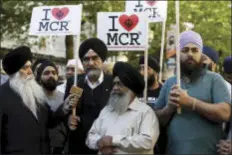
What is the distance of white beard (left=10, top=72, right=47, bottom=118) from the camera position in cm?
590

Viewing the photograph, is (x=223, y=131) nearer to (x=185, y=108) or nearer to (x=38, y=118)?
(x=185, y=108)

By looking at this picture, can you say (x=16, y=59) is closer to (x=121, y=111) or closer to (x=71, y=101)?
(x=71, y=101)

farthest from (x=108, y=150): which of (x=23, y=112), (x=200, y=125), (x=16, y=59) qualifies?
(x=16, y=59)

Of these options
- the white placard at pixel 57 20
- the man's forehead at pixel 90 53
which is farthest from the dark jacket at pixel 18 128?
the white placard at pixel 57 20

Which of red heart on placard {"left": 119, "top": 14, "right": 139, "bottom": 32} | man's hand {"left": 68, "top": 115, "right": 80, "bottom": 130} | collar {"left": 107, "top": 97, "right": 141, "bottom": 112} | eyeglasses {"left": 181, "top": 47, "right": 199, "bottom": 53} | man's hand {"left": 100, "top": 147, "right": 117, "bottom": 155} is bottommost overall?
man's hand {"left": 100, "top": 147, "right": 117, "bottom": 155}

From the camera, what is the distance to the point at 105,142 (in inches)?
193

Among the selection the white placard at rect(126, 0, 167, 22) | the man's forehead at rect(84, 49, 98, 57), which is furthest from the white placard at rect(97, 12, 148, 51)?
the white placard at rect(126, 0, 167, 22)

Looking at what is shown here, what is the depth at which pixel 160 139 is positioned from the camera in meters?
5.57

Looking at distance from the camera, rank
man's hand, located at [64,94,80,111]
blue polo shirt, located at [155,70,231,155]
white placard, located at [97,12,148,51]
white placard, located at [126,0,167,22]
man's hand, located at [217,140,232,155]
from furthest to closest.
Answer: white placard, located at [126,0,167,22]
white placard, located at [97,12,148,51]
man's hand, located at [64,94,80,111]
blue polo shirt, located at [155,70,231,155]
man's hand, located at [217,140,232,155]

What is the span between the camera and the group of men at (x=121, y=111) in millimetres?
4895

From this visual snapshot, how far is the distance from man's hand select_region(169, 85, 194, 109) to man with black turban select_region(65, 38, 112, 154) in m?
1.40

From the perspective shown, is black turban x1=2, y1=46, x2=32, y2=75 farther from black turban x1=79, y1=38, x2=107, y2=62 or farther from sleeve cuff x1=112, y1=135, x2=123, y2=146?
sleeve cuff x1=112, y1=135, x2=123, y2=146

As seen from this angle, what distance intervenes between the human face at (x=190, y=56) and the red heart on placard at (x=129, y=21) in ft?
5.43

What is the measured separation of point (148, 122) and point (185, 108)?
334mm
